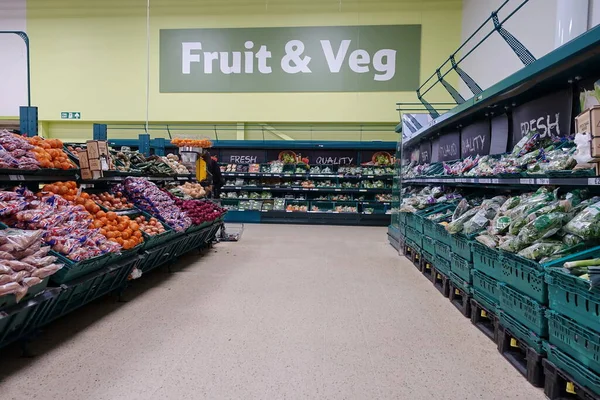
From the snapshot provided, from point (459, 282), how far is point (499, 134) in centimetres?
180

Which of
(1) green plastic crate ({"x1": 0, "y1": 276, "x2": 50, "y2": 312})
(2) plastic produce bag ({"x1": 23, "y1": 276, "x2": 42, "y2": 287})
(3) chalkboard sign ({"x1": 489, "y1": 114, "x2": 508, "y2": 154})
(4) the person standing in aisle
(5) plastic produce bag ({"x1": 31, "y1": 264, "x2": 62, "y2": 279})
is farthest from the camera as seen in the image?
(4) the person standing in aisle

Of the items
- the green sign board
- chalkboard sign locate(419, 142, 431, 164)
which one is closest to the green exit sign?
the green sign board

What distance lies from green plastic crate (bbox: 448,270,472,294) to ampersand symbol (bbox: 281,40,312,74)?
8.65 metres

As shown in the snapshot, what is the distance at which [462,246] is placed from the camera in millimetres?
3215

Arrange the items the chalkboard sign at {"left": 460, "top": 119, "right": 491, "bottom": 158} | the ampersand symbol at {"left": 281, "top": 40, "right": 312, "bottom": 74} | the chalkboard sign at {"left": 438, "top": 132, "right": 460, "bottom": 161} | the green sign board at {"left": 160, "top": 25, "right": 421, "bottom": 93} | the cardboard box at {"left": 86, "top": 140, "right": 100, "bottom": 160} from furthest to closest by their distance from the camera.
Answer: the ampersand symbol at {"left": 281, "top": 40, "right": 312, "bottom": 74}, the green sign board at {"left": 160, "top": 25, "right": 421, "bottom": 93}, the chalkboard sign at {"left": 438, "top": 132, "right": 460, "bottom": 161}, the chalkboard sign at {"left": 460, "top": 119, "right": 491, "bottom": 158}, the cardboard box at {"left": 86, "top": 140, "right": 100, "bottom": 160}

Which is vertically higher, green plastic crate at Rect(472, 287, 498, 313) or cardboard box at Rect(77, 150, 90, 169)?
cardboard box at Rect(77, 150, 90, 169)

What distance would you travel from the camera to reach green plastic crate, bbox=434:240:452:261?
359cm

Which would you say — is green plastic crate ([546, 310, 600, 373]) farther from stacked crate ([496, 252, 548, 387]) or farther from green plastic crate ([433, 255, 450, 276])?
green plastic crate ([433, 255, 450, 276])

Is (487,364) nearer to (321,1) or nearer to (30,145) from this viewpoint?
(30,145)

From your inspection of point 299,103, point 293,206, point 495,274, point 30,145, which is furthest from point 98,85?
point 495,274

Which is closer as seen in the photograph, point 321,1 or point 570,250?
point 570,250

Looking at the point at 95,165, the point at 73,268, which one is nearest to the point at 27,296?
the point at 73,268

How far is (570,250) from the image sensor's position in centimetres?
195

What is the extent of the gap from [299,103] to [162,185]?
600cm
